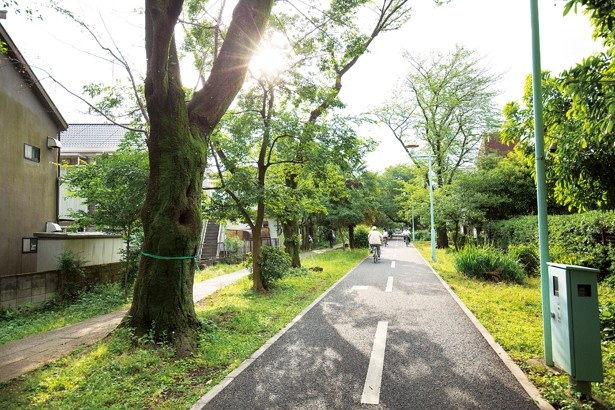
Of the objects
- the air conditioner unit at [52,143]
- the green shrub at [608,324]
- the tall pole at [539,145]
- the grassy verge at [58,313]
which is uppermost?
the air conditioner unit at [52,143]

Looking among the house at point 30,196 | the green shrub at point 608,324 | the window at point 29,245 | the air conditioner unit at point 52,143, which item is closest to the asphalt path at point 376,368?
the green shrub at point 608,324

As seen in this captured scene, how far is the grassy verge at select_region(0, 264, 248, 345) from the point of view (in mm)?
8422

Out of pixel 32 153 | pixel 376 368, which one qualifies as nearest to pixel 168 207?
pixel 376 368

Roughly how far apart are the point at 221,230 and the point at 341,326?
64.6 ft

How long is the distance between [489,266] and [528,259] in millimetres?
1893

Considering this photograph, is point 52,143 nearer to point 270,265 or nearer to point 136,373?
point 270,265

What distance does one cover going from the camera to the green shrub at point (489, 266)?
11.8m

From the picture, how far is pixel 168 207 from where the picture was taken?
20.0ft

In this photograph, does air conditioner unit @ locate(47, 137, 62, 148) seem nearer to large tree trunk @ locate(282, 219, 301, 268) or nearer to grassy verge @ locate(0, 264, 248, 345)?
grassy verge @ locate(0, 264, 248, 345)

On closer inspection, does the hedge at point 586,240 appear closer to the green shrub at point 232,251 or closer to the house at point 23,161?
the house at point 23,161

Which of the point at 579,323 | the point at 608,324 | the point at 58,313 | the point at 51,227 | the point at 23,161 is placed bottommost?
the point at 58,313

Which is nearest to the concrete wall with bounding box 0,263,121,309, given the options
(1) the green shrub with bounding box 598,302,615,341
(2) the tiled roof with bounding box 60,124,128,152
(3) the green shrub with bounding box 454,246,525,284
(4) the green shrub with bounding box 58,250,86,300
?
(4) the green shrub with bounding box 58,250,86,300

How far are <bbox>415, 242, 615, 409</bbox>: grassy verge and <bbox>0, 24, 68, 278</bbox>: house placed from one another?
528 inches

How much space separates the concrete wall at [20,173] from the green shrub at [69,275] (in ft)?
5.07
